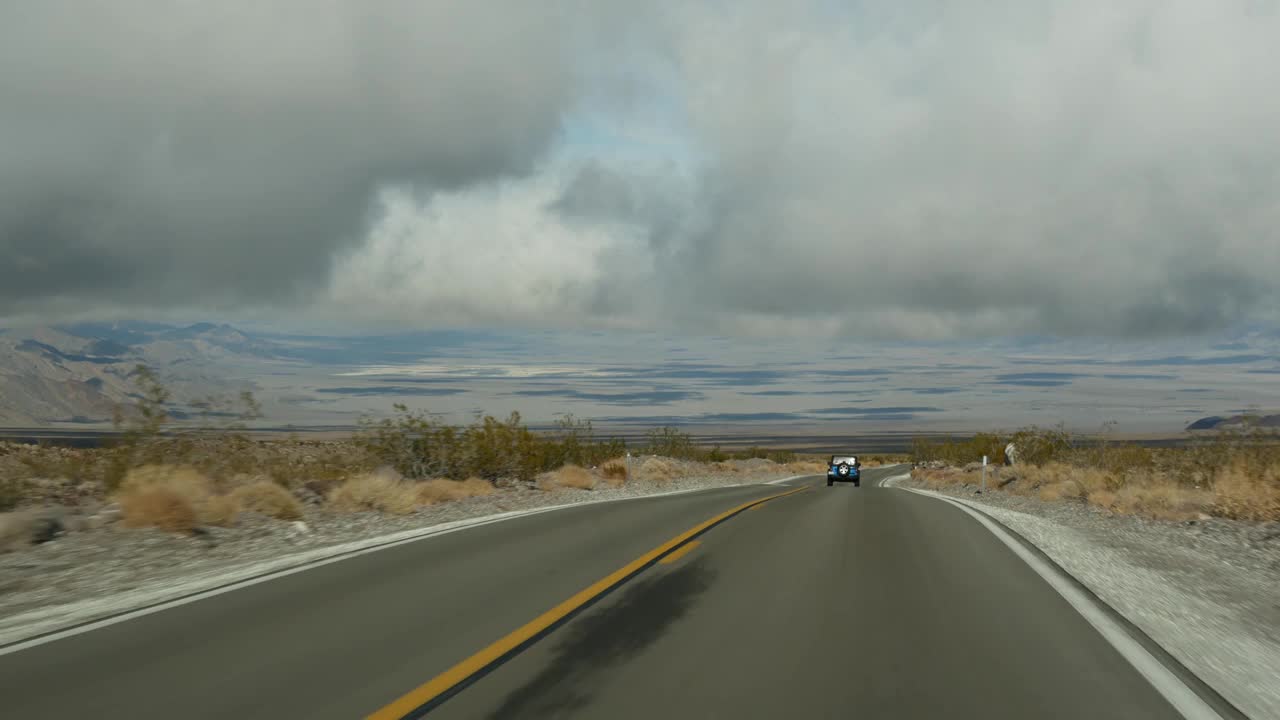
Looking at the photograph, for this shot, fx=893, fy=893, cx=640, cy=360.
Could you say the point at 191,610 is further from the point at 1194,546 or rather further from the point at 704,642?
the point at 1194,546

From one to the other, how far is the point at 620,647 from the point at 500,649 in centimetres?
80

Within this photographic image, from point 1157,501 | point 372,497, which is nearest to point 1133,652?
point 372,497

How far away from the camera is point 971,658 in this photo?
5836 millimetres

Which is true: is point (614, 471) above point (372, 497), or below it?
below

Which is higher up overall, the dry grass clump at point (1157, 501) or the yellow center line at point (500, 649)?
the yellow center line at point (500, 649)

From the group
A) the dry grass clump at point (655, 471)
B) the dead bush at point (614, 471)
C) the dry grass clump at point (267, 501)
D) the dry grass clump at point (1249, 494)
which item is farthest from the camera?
the dry grass clump at point (655, 471)

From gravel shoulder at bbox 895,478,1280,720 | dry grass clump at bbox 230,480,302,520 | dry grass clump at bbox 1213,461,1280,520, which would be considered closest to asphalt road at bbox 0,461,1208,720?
gravel shoulder at bbox 895,478,1280,720

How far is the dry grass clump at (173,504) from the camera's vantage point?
12.7m

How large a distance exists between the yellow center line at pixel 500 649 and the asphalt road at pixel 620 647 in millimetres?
66

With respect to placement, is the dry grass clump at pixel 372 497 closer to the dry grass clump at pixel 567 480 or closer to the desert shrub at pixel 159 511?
the desert shrub at pixel 159 511

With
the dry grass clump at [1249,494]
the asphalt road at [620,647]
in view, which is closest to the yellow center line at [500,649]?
the asphalt road at [620,647]

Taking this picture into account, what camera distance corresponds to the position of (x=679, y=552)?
34.7ft

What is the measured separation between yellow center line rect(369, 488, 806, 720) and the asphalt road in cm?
7

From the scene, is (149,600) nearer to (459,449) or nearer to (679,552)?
(679,552)
